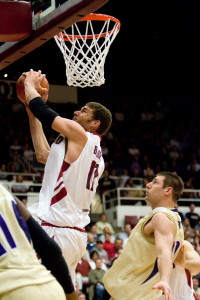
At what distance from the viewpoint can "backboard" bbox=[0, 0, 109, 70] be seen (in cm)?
434

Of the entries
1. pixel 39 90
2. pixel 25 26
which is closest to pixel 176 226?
pixel 39 90

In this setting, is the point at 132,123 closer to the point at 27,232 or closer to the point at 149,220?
the point at 149,220

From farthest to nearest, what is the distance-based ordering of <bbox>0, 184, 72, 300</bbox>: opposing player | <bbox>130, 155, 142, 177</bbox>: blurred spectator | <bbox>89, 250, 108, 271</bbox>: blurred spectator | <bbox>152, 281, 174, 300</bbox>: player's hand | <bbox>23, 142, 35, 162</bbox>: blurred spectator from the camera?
<bbox>130, 155, 142, 177</bbox>: blurred spectator < <bbox>23, 142, 35, 162</bbox>: blurred spectator < <bbox>89, 250, 108, 271</bbox>: blurred spectator < <bbox>152, 281, 174, 300</bbox>: player's hand < <bbox>0, 184, 72, 300</bbox>: opposing player

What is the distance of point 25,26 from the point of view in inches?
181

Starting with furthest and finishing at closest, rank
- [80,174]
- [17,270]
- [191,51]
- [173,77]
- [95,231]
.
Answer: [173,77] → [191,51] → [95,231] → [80,174] → [17,270]

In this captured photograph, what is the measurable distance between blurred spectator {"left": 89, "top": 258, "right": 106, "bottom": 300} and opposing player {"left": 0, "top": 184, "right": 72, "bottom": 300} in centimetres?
871

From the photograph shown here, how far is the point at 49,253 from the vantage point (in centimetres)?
253

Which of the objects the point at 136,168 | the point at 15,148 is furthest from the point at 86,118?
the point at 136,168

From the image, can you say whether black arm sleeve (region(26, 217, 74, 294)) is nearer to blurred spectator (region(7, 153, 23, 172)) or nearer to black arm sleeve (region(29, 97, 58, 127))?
black arm sleeve (region(29, 97, 58, 127))

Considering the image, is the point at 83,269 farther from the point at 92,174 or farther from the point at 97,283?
the point at 92,174

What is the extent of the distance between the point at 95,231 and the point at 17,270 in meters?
10.9

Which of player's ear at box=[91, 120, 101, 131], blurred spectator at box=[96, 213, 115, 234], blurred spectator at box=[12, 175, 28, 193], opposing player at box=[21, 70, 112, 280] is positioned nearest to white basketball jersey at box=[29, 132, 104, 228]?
opposing player at box=[21, 70, 112, 280]

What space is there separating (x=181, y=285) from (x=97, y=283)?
20.4 feet

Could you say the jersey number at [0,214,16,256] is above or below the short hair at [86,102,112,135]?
below
